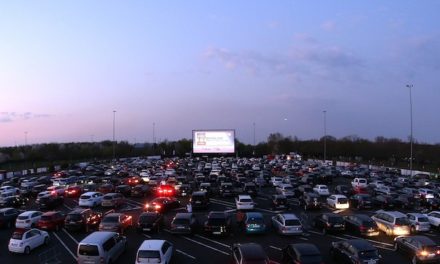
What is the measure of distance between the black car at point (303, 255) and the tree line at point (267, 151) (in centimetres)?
8700

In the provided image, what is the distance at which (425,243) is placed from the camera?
22.1 m

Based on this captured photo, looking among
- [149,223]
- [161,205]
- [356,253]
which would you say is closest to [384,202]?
[161,205]

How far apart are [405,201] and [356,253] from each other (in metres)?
23.0

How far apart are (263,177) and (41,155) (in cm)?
8253

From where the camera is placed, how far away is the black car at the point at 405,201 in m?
40.8

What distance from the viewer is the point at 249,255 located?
18.9m

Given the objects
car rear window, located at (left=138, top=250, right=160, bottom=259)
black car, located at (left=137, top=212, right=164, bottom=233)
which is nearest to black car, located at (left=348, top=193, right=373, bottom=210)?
black car, located at (left=137, top=212, right=164, bottom=233)

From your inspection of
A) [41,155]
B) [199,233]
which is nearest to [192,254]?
[199,233]

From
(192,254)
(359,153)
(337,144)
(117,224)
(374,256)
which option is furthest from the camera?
(337,144)

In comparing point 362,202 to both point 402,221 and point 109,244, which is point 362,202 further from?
point 109,244

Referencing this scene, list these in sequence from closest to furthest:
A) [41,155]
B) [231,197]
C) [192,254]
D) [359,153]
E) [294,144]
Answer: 1. [192,254]
2. [231,197]
3. [41,155]
4. [359,153]
5. [294,144]

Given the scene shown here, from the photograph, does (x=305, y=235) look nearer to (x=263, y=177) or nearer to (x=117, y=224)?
(x=117, y=224)

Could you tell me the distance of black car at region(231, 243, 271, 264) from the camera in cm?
1861

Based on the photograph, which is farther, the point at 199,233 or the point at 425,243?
the point at 199,233
